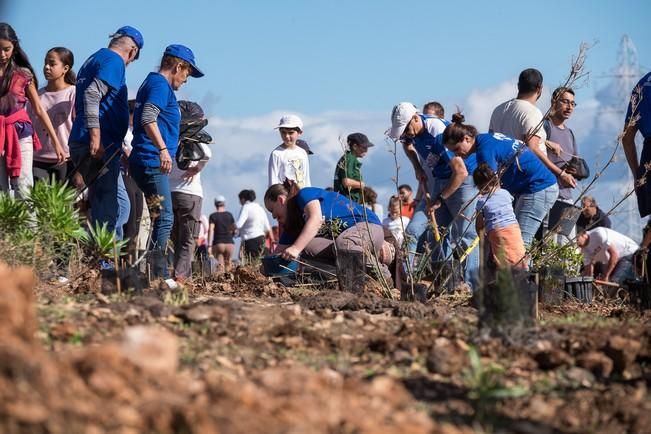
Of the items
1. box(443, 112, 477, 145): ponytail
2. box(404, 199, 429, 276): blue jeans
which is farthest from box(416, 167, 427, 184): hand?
box(443, 112, 477, 145): ponytail

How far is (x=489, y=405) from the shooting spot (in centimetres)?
384

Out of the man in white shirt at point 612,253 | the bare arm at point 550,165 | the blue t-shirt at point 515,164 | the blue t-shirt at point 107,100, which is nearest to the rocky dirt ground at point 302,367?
the blue t-shirt at point 107,100

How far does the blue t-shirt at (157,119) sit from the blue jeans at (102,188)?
19cm

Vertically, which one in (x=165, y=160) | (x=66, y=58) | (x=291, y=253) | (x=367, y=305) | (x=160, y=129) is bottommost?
(x=367, y=305)

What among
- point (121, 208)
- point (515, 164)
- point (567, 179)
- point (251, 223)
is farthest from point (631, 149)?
point (251, 223)

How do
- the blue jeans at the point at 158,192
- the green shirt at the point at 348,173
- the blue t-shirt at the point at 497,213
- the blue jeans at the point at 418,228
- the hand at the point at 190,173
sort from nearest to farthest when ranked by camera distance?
the blue jeans at the point at 158,192, the blue t-shirt at the point at 497,213, the blue jeans at the point at 418,228, the hand at the point at 190,173, the green shirt at the point at 348,173

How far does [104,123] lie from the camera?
8.55m

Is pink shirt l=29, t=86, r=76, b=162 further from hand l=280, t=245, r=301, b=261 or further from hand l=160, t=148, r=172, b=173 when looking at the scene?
hand l=280, t=245, r=301, b=261

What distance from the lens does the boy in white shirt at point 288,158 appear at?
36.7 ft

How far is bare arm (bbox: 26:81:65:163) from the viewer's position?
8344 mm

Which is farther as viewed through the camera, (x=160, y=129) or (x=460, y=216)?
(x=460, y=216)

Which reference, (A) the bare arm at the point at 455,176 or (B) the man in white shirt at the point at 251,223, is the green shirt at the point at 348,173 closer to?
(A) the bare arm at the point at 455,176

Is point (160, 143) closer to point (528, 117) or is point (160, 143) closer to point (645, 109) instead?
point (528, 117)

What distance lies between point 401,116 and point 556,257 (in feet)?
6.16
